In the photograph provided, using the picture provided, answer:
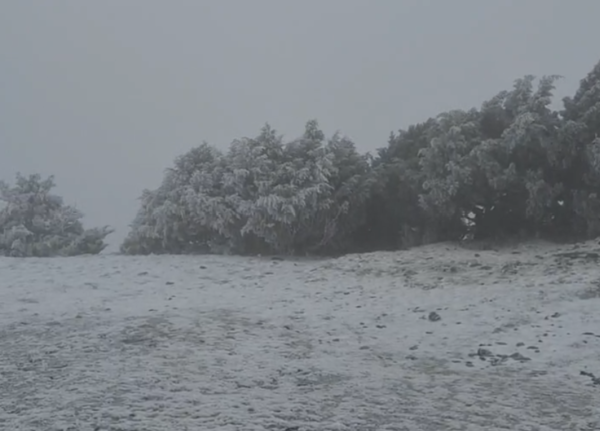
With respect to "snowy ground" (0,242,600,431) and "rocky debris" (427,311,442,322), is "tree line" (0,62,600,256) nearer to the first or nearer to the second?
"snowy ground" (0,242,600,431)

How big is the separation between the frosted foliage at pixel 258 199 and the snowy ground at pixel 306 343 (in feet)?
3.26

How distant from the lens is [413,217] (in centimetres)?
1232

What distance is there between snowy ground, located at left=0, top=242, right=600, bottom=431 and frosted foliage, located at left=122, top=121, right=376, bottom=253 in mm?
994

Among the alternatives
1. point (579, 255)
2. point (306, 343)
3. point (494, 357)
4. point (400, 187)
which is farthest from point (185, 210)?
point (494, 357)

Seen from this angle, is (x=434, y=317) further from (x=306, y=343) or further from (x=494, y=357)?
(x=306, y=343)

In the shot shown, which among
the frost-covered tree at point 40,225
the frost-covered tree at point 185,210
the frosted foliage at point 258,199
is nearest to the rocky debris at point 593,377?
the frosted foliage at point 258,199

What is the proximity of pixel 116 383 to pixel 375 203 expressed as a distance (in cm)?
766

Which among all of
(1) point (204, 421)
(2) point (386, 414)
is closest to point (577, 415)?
(2) point (386, 414)

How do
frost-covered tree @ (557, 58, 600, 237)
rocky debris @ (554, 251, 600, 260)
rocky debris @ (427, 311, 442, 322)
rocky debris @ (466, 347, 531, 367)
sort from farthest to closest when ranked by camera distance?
frost-covered tree @ (557, 58, 600, 237) < rocky debris @ (554, 251, 600, 260) < rocky debris @ (427, 311, 442, 322) < rocky debris @ (466, 347, 531, 367)

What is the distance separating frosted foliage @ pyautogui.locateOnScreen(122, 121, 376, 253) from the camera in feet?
37.7

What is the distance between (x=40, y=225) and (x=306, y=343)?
7794 mm

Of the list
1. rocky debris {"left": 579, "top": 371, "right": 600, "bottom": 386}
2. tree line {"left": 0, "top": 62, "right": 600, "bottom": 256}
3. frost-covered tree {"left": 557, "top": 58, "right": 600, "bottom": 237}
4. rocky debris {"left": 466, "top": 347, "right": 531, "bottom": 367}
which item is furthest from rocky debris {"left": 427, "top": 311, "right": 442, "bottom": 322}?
frost-covered tree {"left": 557, "top": 58, "right": 600, "bottom": 237}

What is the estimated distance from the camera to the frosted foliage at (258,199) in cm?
1148

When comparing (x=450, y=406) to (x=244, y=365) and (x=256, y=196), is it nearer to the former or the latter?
(x=244, y=365)
